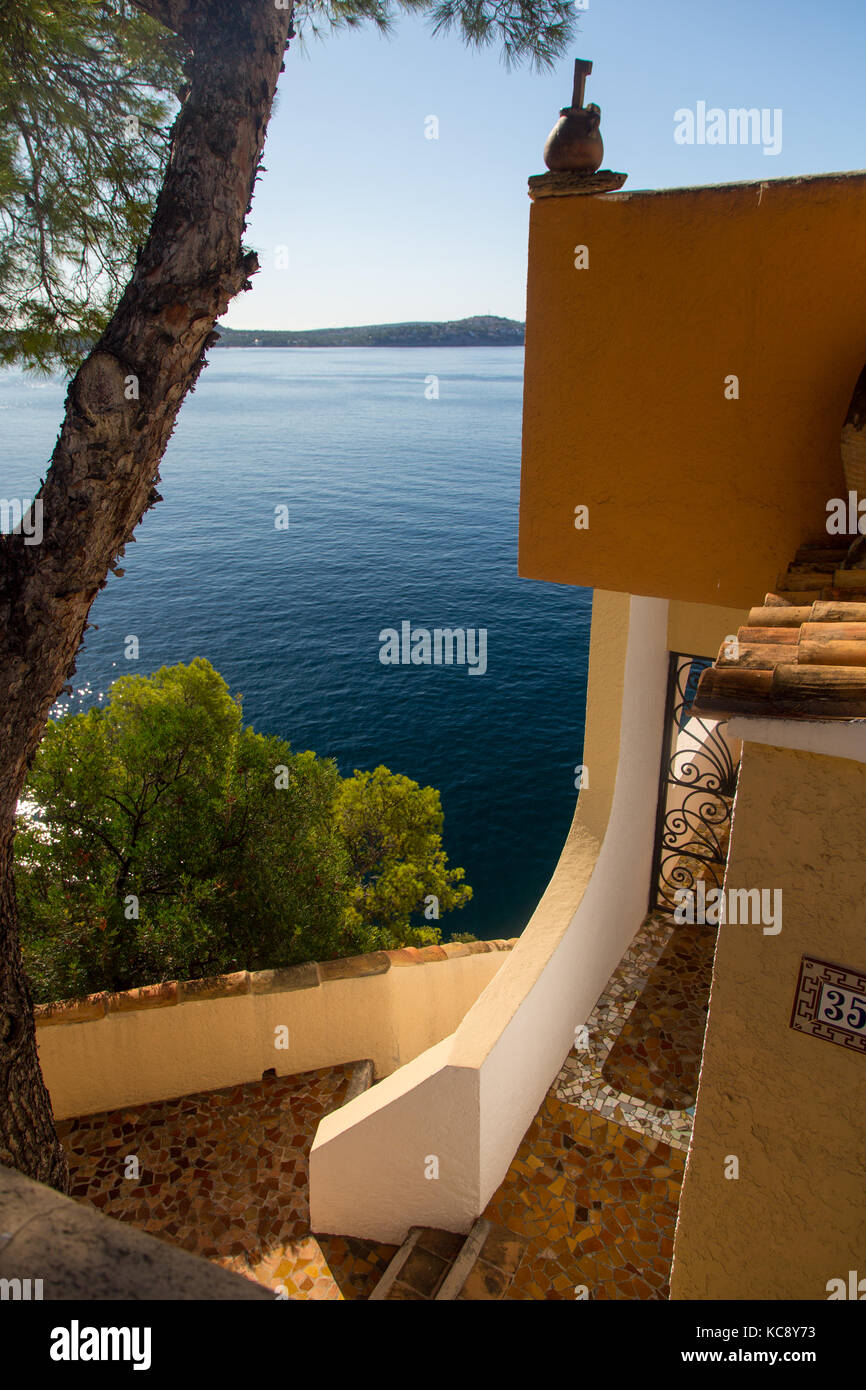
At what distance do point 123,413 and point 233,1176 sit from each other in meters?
6.20

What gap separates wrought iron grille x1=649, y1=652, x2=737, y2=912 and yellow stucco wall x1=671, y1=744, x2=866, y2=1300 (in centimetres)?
440

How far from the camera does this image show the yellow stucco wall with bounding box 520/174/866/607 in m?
4.20

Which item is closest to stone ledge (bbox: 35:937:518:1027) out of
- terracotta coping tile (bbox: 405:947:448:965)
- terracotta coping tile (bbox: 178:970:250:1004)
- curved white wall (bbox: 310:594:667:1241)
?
terracotta coping tile (bbox: 178:970:250:1004)

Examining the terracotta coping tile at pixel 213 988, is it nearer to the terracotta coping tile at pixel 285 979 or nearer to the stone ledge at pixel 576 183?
the terracotta coping tile at pixel 285 979

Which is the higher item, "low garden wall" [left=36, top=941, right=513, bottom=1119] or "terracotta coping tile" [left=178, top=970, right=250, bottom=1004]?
"terracotta coping tile" [left=178, top=970, right=250, bottom=1004]

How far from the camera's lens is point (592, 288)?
15.9 feet

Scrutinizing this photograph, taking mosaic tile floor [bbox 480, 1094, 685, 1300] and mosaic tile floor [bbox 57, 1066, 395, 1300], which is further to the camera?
mosaic tile floor [bbox 57, 1066, 395, 1300]

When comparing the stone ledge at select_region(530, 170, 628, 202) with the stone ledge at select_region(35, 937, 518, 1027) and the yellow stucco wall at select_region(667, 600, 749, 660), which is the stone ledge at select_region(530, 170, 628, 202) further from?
the stone ledge at select_region(35, 937, 518, 1027)

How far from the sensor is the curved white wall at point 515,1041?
18.1ft

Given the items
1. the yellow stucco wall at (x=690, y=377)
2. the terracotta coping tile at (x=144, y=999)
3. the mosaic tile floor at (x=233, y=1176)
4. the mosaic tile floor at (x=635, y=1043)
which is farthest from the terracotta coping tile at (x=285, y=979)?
the yellow stucco wall at (x=690, y=377)

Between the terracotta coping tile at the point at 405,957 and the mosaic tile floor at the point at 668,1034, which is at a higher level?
the mosaic tile floor at the point at 668,1034

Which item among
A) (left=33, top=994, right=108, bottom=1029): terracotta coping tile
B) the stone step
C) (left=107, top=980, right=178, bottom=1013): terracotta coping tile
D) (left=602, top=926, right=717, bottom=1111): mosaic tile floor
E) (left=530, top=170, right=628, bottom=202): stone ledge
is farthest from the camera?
(left=107, top=980, right=178, bottom=1013): terracotta coping tile

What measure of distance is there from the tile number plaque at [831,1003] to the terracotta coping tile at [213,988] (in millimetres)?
5996
